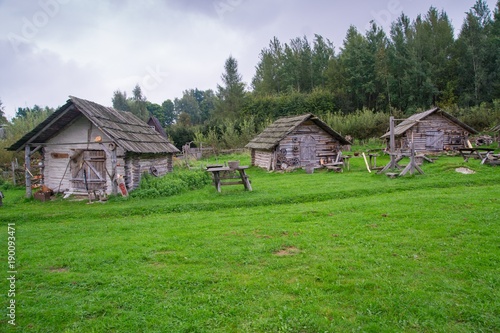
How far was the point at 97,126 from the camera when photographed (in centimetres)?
1416

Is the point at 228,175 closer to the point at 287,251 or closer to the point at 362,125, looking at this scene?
the point at 287,251

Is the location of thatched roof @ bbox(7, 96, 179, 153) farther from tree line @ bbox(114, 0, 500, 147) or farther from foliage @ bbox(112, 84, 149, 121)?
foliage @ bbox(112, 84, 149, 121)

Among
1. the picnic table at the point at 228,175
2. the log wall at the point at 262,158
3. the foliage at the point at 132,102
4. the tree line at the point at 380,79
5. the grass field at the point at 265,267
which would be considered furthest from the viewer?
the foliage at the point at 132,102

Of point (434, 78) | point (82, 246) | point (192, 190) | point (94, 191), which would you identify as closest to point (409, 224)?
point (82, 246)

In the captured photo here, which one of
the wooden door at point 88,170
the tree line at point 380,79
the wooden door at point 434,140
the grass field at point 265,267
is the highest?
the tree line at point 380,79

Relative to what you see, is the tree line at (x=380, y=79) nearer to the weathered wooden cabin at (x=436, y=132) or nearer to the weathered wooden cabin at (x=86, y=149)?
the weathered wooden cabin at (x=436, y=132)

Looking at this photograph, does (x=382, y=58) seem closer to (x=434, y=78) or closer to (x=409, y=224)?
(x=434, y=78)

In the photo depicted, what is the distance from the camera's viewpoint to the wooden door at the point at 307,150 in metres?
23.3

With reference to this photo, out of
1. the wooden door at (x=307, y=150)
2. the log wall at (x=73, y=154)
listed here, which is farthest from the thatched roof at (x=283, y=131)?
the log wall at (x=73, y=154)

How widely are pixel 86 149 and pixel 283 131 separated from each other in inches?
501

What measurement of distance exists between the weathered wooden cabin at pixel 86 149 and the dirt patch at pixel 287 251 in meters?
9.47

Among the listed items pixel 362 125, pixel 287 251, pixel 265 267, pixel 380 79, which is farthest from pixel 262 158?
pixel 380 79

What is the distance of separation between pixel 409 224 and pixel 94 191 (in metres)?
12.8

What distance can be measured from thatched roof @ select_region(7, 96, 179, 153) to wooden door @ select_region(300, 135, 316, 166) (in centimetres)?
1013
